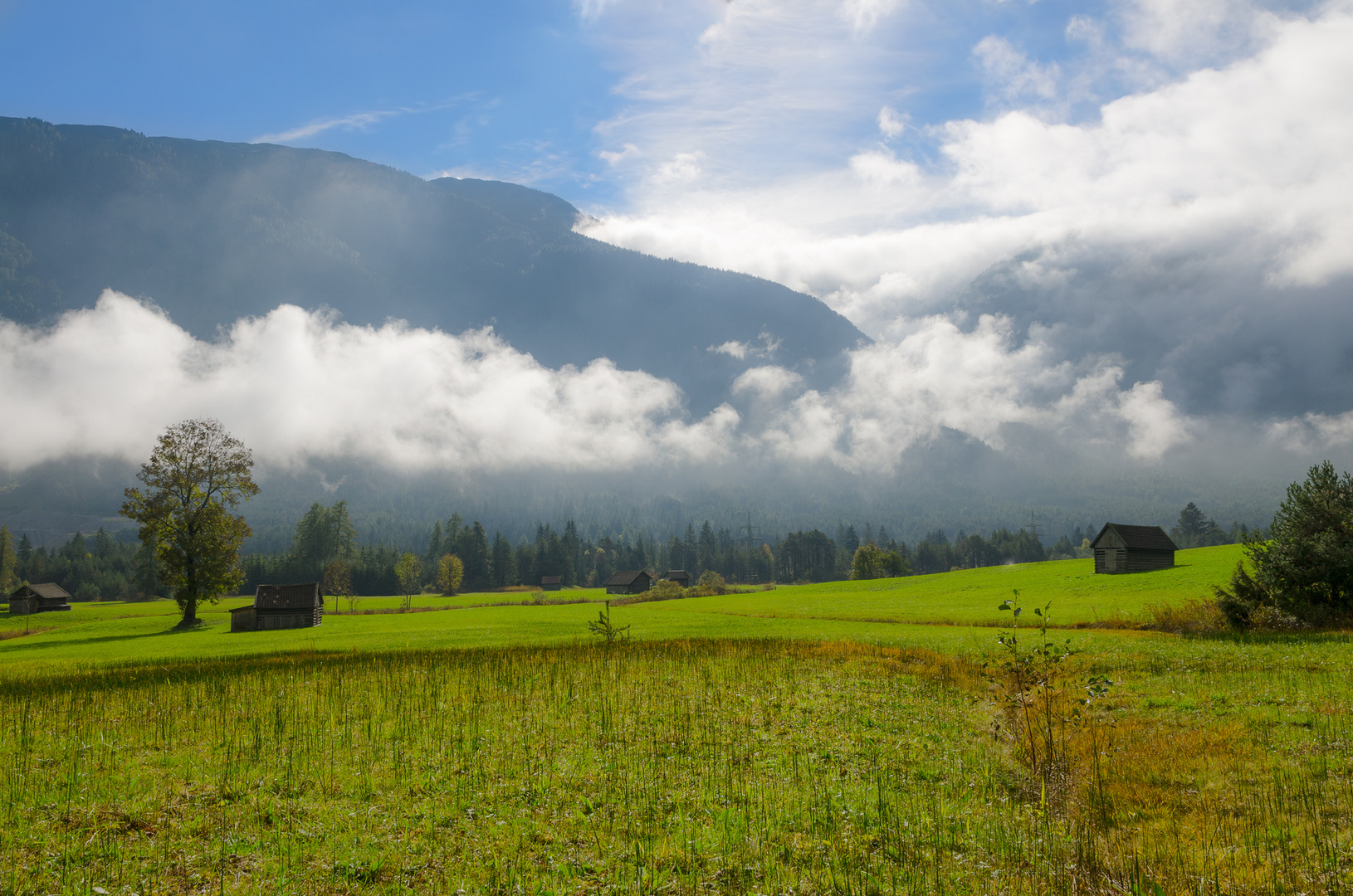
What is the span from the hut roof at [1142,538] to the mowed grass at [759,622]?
3.09 m

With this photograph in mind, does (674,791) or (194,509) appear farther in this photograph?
(194,509)

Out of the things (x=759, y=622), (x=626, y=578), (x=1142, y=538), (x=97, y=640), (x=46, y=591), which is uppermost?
(x=1142, y=538)

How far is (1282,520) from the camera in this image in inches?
1436

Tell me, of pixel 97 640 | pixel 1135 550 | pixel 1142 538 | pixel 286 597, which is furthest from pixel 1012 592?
pixel 97 640

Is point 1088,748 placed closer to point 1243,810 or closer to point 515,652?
point 1243,810

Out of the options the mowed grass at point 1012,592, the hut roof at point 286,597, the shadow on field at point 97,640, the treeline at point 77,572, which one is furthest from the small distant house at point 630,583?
the treeline at point 77,572

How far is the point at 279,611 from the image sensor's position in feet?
232

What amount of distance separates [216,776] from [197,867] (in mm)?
4361

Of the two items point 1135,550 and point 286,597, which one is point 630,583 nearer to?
point 286,597

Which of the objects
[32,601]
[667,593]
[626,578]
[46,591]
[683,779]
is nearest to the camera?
[683,779]

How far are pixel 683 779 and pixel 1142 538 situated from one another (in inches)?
3374

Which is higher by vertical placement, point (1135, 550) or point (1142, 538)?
point (1142, 538)

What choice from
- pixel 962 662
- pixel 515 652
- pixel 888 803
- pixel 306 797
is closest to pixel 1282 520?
pixel 962 662

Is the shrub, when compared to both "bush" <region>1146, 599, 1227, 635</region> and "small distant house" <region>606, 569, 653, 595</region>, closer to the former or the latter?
"small distant house" <region>606, 569, 653, 595</region>
